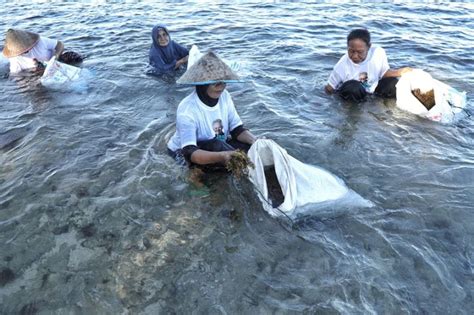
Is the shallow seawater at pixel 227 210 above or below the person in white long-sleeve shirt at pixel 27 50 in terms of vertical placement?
below

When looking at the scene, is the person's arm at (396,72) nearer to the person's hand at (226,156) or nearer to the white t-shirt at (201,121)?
the white t-shirt at (201,121)

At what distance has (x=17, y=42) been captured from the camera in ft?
20.7

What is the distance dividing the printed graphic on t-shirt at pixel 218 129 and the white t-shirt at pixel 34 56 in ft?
14.7

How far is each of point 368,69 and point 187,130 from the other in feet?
9.78

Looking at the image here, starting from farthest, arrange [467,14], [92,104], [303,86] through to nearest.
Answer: [467,14] → [303,86] → [92,104]

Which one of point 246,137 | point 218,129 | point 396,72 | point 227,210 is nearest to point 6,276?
point 227,210

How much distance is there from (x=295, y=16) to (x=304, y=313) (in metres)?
8.70

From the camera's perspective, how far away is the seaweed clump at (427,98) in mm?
4953

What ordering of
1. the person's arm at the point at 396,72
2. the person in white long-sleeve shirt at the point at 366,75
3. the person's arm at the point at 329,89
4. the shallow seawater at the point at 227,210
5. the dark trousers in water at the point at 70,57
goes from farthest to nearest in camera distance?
the dark trousers in water at the point at 70,57
the person's arm at the point at 329,89
the person in white long-sleeve shirt at the point at 366,75
the person's arm at the point at 396,72
the shallow seawater at the point at 227,210

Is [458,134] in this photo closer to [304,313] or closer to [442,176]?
[442,176]

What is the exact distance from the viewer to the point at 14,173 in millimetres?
4176

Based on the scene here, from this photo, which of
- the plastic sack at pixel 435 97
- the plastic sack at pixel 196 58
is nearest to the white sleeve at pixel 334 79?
the plastic sack at pixel 435 97

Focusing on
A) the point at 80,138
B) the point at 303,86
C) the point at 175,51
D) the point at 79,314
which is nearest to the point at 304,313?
the point at 79,314

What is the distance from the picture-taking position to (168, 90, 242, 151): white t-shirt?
3.61 m
